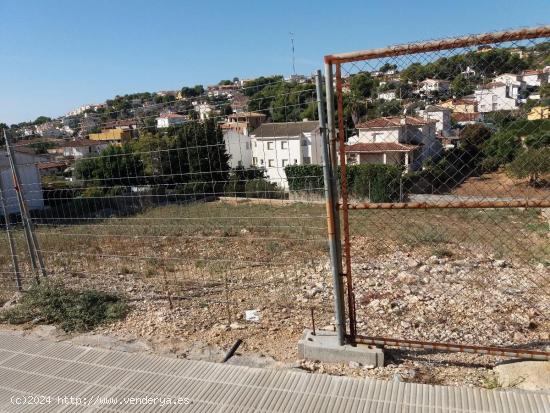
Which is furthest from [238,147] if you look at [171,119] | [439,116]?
[439,116]

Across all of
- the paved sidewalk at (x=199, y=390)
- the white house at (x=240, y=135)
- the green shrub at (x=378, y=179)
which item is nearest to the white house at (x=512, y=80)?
the green shrub at (x=378, y=179)

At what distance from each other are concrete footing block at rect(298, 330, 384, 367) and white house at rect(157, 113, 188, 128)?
244cm

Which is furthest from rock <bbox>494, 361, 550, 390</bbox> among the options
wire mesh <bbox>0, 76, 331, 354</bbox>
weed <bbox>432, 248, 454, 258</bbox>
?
weed <bbox>432, 248, 454, 258</bbox>

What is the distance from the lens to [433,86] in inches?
126

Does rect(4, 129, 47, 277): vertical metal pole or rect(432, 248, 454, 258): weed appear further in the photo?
rect(432, 248, 454, 258): weed

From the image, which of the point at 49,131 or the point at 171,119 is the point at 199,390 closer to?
the point at 171,119

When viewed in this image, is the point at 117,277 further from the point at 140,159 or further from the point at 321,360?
the point at 321,360

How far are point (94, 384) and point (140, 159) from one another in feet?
9.74

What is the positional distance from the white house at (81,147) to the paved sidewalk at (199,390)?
103 inches

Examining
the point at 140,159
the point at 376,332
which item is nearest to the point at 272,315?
the point at 376,332

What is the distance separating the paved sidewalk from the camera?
2.92 m

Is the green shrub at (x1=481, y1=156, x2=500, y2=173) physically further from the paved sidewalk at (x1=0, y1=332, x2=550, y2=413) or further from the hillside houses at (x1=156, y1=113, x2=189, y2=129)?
the hillside houses at (x1=156, y1=113, x2=189, y2=129)

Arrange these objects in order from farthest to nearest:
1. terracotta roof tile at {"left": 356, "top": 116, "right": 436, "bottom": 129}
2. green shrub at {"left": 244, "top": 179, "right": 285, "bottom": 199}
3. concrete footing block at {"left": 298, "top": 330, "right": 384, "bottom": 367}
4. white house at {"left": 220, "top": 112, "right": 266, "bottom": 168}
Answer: green shrub at {"left": 244, "top": 179, "right": 285, "bottom": 199} < white house at {"left": 220, "top": 112, "right": 266, "bottom": 168} < concrete footing block at {"left": 298, "top": 330, "right": 384, "bottom": 367} < terracotta roof tile at {"left": 356, "top": 116, "right": 436, "bottom": 129}

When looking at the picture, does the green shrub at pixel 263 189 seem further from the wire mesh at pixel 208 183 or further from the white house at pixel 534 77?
the white house at pixel 534 77
